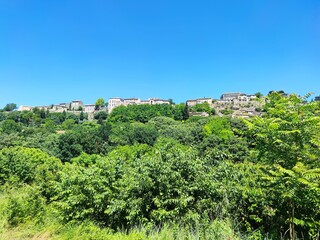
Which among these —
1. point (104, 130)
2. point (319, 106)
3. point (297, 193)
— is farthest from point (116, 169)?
point (104, 130)

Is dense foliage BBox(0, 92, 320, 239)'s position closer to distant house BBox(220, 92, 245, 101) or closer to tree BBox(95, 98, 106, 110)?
distant house BBox(220, 92, 245, 101)

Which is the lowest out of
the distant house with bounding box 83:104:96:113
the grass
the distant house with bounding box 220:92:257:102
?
the grass

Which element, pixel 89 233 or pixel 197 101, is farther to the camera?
pixel 197 101

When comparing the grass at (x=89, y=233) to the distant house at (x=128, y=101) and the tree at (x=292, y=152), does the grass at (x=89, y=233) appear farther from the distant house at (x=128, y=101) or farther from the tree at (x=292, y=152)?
the distant house at (x=128, y=101)

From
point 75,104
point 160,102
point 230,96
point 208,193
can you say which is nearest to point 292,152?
point 208,193

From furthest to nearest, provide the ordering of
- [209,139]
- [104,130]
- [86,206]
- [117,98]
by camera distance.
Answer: [117,98], [104,130], [209,139], [86,206]

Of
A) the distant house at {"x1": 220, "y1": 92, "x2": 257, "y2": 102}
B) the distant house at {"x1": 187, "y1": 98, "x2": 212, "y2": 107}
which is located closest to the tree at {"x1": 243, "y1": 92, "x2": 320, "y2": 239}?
the distant house at {"x1": 220, "y1": 92, "x2": 257, "y2": 102}

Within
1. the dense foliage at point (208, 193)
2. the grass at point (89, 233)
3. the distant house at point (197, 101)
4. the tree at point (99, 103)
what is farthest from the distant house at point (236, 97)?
the grass at point (89, 233)

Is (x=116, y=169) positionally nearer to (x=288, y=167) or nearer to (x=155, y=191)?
(x=155, y=191)

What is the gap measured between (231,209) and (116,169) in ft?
10.6

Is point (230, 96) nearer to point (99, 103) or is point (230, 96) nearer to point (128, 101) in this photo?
point (128, 101)

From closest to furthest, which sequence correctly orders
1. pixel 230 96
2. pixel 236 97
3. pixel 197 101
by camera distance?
pixel 236 97 < pixel 197 101 < pixel 230 96

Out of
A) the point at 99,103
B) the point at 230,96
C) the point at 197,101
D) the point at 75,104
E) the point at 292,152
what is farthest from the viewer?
the point at 75,104

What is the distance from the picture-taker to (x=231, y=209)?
17.4 ft
